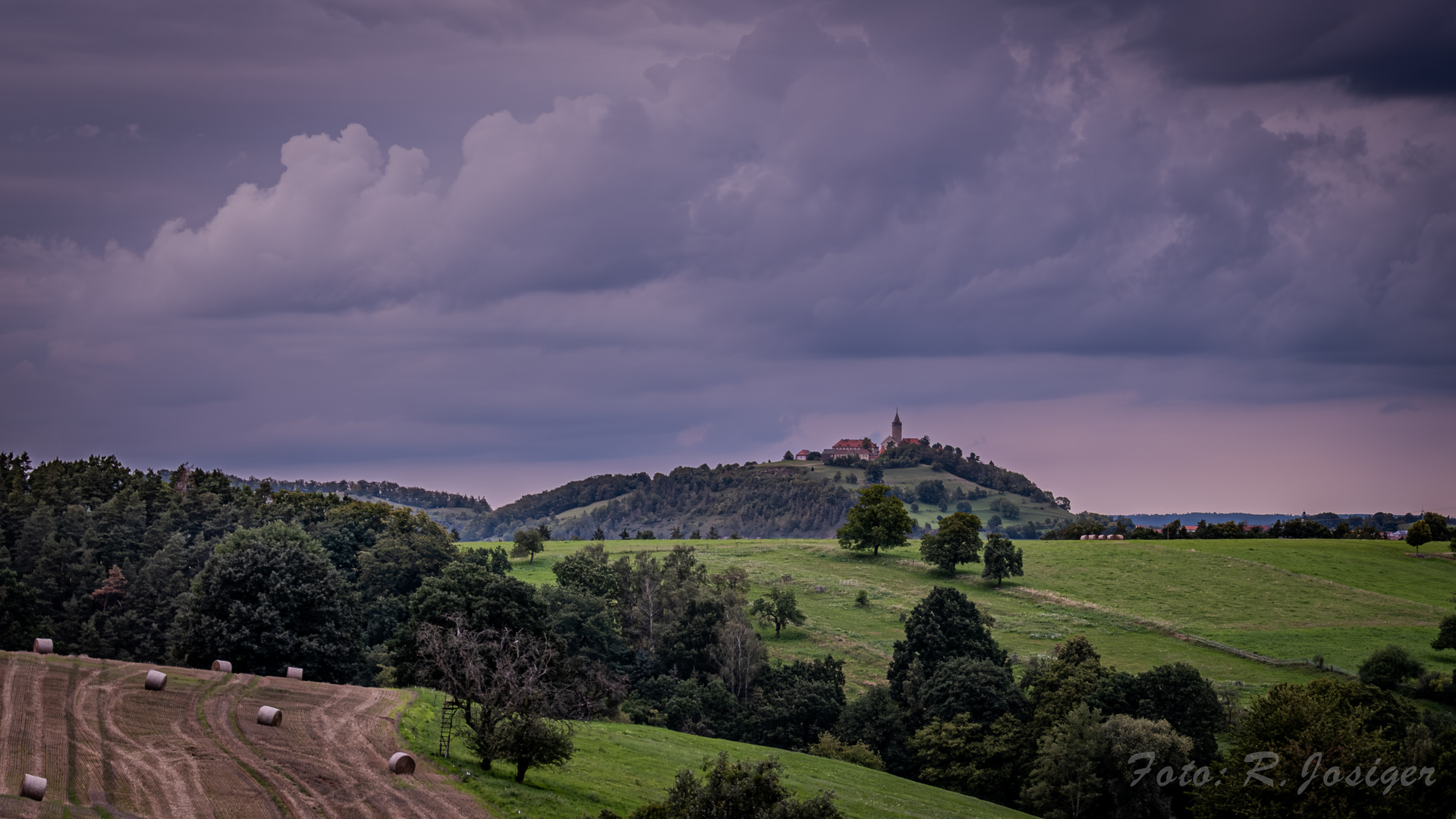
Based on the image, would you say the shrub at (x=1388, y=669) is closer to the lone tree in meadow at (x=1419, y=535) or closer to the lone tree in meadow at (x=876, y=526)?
the lone tree in meadow at (x=1419, y=535)

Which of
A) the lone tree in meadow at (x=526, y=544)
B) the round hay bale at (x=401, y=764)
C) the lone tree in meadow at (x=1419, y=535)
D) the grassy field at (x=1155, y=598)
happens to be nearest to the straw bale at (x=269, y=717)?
the round hay bale at (x=401, y=764)

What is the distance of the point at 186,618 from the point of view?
5691cm

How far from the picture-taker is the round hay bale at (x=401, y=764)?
3384cm

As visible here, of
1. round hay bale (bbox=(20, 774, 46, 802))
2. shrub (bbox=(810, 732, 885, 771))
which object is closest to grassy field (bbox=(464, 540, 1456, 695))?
shrub (bbox=(810, 732, 885, 771))

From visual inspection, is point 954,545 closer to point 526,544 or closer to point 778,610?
point 778,610

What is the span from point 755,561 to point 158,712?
89784 millimetres

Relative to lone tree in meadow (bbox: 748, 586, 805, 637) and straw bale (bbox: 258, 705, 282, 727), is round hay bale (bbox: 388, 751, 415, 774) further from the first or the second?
lone tree in meadow (bbox: 748, 586, 805, 637)

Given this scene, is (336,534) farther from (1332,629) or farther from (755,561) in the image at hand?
(1332,629)

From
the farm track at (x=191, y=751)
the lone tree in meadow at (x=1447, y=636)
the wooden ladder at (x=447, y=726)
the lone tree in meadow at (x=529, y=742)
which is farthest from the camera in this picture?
the lone tree in meadow at (x=1447, y=636)

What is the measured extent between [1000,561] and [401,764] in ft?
278

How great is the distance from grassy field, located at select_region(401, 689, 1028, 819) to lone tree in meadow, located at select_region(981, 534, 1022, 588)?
182 ft

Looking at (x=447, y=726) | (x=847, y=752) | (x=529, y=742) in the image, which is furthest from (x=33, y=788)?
(x=847, y=752)

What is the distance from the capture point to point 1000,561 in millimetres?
106062

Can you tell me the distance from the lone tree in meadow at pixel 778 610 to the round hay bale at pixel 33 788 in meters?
66.7
